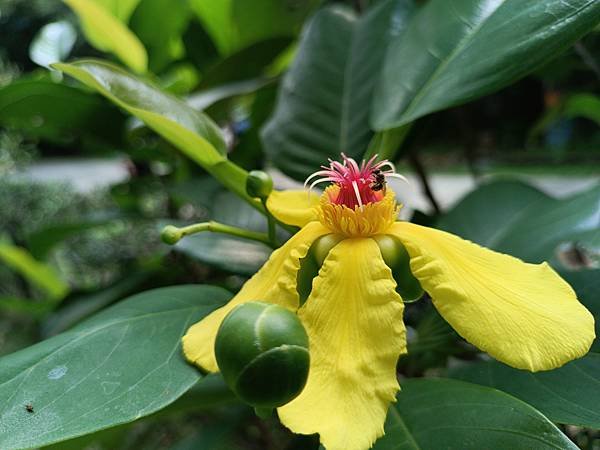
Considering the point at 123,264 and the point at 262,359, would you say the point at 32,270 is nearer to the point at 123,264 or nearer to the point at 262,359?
the point at 123,264

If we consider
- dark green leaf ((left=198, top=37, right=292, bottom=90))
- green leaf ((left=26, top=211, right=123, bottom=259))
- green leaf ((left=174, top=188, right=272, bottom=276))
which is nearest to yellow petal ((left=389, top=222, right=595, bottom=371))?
green leaf ((left=174, top=188, right=272, bottom=276))

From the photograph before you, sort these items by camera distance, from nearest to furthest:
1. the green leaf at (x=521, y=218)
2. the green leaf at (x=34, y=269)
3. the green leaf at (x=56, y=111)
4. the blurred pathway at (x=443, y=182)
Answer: the green leaf at (x=521, y=218) < the green leaf at (x=56, y=111) < the green leaf at (x=34, y=269) < the blurred pathway at (x=443, y=182)

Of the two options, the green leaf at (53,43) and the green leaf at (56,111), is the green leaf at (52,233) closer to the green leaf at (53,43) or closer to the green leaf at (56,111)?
the green leaf at (56,111)

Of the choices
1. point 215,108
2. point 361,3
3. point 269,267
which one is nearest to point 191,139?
point 269,267

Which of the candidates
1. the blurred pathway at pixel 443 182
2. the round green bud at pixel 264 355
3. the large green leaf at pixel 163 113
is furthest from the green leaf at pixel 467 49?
the blurred pathway at pixel 443 182

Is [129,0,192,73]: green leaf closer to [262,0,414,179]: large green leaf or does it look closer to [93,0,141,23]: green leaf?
[93,0,141,23]: green leaf

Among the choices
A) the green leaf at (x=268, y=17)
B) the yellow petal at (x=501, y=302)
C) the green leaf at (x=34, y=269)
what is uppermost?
the yellow petal at (x=501, y=302)

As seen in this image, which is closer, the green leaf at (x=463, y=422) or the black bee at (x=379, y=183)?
the green leaf at (x=463, y=422)
